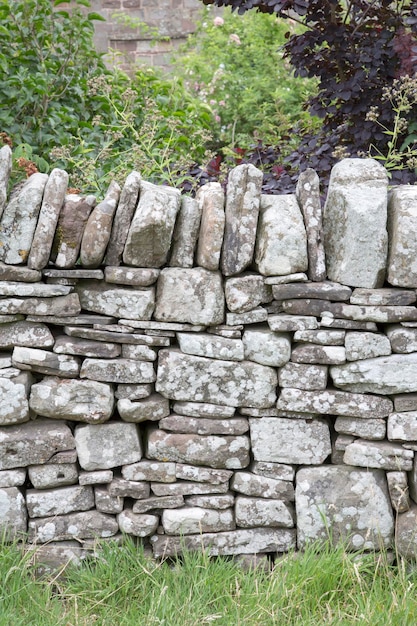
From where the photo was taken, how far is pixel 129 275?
2902 mm

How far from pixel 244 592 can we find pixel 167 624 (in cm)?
36

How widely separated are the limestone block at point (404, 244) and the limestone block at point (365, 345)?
9.1 inches

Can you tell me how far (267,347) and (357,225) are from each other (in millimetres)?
609

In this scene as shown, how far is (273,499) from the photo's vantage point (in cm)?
306

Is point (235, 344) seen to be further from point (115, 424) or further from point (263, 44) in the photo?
point (263, 44)

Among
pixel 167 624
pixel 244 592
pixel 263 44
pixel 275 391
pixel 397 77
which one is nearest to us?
pixel 167 624

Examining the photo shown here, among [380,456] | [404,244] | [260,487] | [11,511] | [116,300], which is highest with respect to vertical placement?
[404,244]

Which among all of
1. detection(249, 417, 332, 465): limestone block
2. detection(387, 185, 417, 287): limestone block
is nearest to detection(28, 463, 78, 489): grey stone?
detection(249, 417, 332, 465): limestone block

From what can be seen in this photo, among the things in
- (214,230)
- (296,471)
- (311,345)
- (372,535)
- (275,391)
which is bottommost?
(372,535)

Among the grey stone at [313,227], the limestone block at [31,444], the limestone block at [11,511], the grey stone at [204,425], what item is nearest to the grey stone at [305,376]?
the grey stone at [204,425]

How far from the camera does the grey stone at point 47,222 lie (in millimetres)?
2848

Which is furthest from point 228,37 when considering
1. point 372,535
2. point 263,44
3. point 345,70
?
point 372,535

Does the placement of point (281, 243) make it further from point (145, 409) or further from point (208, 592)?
point (208, 592)

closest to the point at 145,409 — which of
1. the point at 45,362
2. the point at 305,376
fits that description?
the point at 45,362
